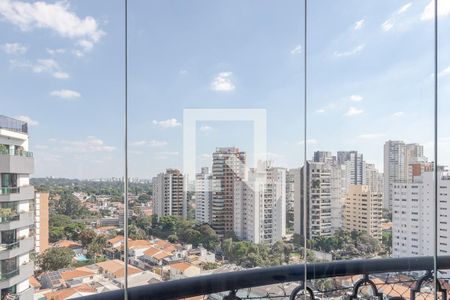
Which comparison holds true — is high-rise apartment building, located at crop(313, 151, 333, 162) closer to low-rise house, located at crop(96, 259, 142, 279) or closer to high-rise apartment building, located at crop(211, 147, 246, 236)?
high-rise apartment building, located at crop(211, 147, 246, 236)

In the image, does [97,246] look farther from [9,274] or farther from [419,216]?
[419,216]

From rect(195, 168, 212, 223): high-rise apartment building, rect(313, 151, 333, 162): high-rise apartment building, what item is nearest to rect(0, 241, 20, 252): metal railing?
rect(195, 168, 212, 223): high-rise apartment building

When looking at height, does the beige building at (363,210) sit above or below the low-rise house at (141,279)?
above

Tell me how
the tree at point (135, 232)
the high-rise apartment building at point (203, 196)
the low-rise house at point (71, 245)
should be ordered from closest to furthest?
the low-rise house at point (71, 245), the tree at point (135, 232), the high-rise apartment building at point (203, 196)

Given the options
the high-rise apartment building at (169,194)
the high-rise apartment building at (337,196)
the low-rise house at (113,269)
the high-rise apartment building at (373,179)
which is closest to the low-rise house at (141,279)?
the low-rise house at (113,269)

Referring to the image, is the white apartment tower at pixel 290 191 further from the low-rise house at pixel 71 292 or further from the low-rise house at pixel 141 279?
the low-rise house at pixel 71 292

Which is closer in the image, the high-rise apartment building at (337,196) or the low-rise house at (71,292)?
the low-rise house at (71,292)

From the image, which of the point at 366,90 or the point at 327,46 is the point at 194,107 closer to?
the point at 327,46
